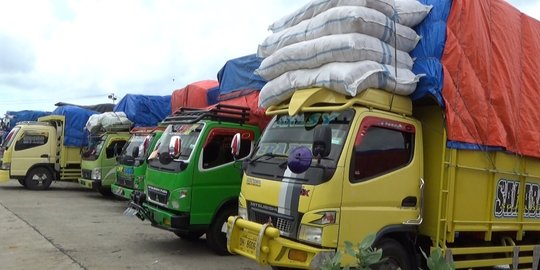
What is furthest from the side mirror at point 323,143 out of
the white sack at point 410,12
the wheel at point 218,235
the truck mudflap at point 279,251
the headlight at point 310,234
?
the wheel at point 218,235

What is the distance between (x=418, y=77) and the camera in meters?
6.02

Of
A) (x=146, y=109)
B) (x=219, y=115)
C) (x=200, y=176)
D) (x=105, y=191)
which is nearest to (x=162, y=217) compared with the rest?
(x=200, y=176)

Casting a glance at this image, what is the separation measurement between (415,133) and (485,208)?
1376 mm

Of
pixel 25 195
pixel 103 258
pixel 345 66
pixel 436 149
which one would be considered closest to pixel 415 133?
pixel 436 149

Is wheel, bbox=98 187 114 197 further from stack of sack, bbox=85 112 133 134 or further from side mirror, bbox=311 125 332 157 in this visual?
side mirror, bbox=311 125 332 157

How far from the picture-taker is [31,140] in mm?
18359

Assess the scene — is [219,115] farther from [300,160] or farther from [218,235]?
[300,160]

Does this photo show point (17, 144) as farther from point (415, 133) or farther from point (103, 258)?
point (415, 133)

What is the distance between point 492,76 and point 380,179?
2.17m

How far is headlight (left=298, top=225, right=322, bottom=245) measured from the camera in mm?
5250

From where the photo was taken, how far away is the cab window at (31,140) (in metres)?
18.1

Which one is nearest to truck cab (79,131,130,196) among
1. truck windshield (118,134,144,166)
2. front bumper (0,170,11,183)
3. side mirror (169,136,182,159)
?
truck windshield (118,134,144,166)

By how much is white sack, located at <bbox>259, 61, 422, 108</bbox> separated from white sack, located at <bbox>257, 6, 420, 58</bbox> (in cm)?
37

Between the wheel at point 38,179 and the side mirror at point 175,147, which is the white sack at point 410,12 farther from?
the wheel at point 38,179
